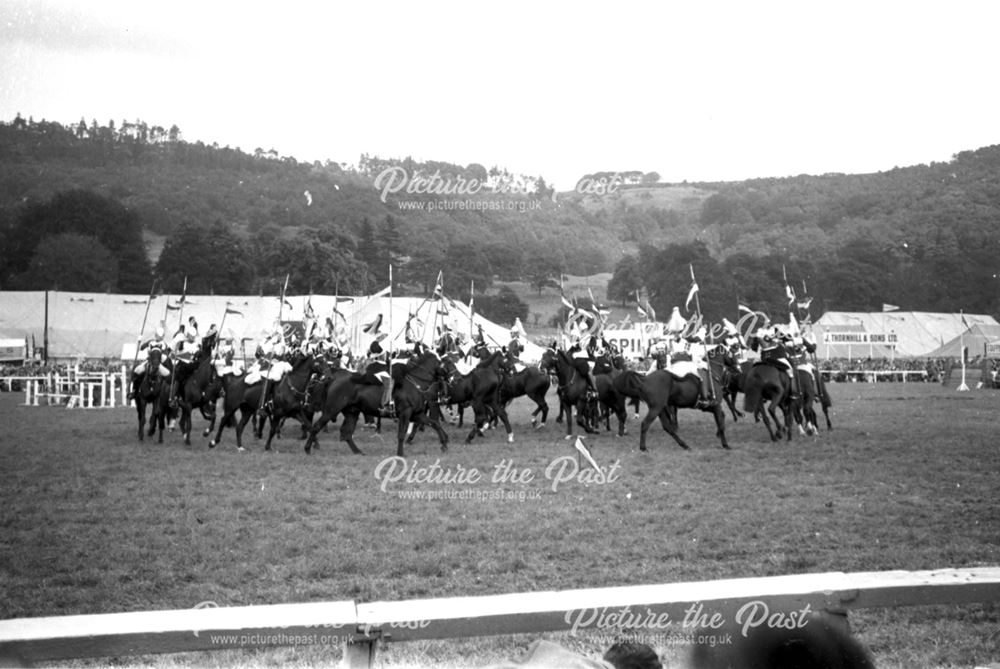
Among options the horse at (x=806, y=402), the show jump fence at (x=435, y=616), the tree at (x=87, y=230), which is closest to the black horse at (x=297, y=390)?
the horse at (x=806, y=402)

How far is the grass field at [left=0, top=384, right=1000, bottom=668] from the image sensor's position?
A: 624cm

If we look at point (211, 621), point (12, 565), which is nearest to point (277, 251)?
point (12, 565)

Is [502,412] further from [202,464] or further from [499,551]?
[499,551]

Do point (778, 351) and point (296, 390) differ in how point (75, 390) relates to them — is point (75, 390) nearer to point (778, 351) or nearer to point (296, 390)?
point (296, 390)

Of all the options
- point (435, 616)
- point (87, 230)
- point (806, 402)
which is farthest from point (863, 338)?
point (435, 616)

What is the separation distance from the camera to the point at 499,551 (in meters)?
7.75

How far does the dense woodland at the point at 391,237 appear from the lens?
35.7 m

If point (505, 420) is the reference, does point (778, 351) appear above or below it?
above

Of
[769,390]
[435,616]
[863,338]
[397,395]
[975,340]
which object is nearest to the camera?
[435,616]

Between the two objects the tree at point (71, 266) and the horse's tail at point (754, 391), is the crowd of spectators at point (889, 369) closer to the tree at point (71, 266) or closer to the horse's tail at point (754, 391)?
the horse's tail at point (754, 391)

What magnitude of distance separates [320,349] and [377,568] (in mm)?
10654

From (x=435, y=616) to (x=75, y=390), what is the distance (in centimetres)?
2934

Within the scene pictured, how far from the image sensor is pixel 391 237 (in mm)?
38094

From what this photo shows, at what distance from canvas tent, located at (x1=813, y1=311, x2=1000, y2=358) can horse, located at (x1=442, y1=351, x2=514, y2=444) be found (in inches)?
1420
